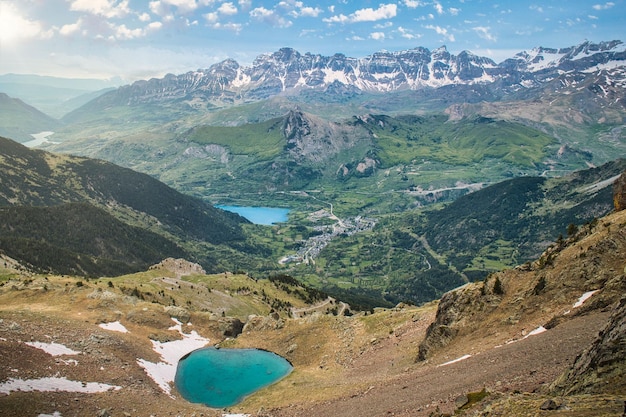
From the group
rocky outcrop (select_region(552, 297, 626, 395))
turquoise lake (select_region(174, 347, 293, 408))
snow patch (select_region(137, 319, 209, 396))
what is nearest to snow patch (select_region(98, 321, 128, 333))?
snow patch (select_region(137, 319, 209, 396))

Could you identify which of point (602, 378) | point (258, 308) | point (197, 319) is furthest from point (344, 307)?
point (602, 378)

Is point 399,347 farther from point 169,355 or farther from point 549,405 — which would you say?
point 549,405

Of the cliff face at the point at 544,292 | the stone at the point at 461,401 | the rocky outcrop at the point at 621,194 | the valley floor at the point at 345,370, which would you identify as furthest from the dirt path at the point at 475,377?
the rocky outcrop at the point at 621,194

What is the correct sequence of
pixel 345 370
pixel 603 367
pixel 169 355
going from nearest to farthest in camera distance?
1. pixel 603 367
2. pixel 345 370
3. pixel 169 355

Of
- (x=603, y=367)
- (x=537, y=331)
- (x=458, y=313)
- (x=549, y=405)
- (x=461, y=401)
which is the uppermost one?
(x=603, y=367)

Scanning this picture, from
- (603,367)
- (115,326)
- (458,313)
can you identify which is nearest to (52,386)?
(115,326)

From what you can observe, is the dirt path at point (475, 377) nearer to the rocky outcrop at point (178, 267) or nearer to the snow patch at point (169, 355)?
the snow patch at point (169, 355)

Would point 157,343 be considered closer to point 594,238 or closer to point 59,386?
point 59,386
